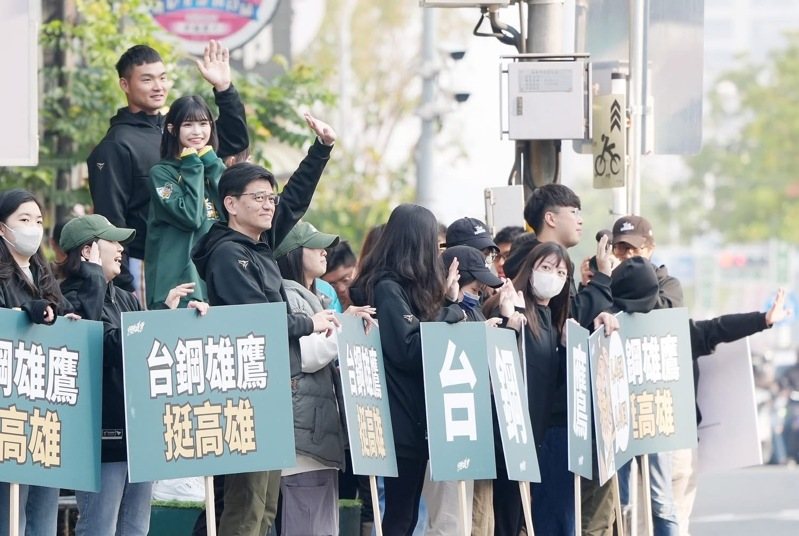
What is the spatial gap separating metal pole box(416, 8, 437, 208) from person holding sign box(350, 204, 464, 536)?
17.7 metres

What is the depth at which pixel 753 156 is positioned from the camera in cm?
6138

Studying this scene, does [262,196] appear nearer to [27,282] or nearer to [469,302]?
[27,282]

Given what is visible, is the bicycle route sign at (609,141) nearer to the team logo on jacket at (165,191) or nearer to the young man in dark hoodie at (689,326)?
the young man in dark hoodie at (689,326)

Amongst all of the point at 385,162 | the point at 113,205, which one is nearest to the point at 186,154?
the point at 113,205

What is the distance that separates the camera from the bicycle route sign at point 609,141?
40.3 ft

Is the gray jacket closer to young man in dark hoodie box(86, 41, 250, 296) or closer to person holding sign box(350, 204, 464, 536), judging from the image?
person holding sign box(350, 204, 464, 536)

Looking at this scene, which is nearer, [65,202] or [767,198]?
[65,202]

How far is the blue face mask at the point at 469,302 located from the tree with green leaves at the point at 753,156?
157 ft

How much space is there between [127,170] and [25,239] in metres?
1.61

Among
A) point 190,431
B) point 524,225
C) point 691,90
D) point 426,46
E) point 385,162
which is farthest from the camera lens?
point 385,162

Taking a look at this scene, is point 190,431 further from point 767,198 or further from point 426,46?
point 767,198

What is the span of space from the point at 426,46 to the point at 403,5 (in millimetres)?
14867

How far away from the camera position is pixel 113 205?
30.0 ft

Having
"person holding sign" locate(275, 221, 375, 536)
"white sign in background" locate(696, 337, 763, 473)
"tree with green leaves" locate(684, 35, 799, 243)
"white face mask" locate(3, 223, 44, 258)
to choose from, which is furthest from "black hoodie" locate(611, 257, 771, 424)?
"tree with green leaves" locate(684, 35, 799, 243)
